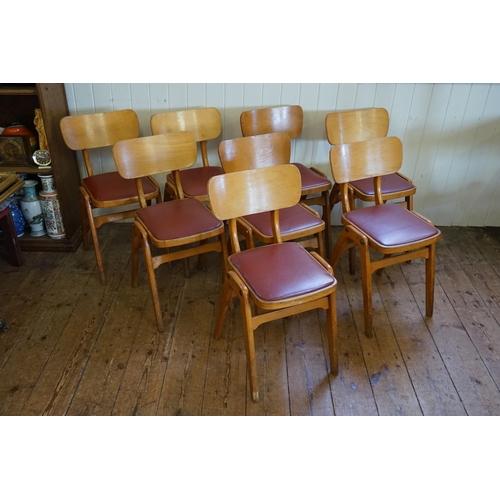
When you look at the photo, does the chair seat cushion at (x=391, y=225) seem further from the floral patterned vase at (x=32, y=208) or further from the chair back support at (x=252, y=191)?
the floral patterned vase at (x=32, y=208)

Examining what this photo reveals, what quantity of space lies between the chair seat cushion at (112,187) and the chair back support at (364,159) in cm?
105

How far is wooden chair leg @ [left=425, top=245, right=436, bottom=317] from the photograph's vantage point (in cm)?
231

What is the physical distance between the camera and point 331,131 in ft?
9.21

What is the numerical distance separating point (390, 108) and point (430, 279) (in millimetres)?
1275

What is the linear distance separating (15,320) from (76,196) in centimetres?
105

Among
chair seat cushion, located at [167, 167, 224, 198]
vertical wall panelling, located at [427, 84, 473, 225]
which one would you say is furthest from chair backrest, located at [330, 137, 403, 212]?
vertical wall panelling, located at [427, 84, 473, 225]

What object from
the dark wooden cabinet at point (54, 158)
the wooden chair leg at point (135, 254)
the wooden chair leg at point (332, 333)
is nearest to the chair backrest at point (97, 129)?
the dark wooden cabinet at point (54, 158)

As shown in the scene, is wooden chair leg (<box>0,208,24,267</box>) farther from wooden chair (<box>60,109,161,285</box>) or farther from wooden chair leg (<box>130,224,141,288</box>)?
wooden chair leg (<box>130,224,141,288</box>)

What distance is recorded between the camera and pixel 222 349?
2.27 meters

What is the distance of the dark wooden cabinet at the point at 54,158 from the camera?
2.76 meters

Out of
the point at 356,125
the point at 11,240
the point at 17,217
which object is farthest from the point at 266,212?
the point at 17,217

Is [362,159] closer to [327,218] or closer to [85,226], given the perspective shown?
[327,218]

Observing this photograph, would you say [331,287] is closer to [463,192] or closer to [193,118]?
[193,118]

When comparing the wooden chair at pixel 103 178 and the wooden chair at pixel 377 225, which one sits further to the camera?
the wooden chair at pixel 103 178
